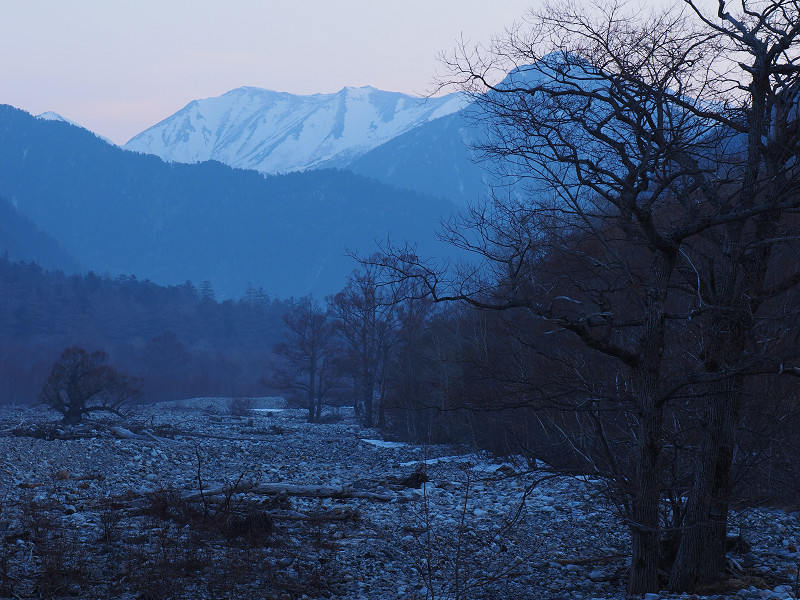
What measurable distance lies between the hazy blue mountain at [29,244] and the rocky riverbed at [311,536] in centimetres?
16468

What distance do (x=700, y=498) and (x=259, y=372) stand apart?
87.4m

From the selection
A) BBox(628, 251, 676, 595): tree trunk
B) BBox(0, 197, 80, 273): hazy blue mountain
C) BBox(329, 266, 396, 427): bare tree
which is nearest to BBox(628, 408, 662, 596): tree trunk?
BBox(628, 251, 676, 595): tree trunk

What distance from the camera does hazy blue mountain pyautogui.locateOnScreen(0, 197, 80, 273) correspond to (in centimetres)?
16800

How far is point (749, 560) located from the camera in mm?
9656

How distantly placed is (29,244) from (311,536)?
182948 mm

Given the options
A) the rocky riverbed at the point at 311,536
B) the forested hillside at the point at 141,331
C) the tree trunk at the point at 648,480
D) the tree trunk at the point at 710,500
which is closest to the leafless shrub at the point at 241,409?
the forested hillside at the point at 141,331

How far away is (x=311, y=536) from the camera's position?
11.5m

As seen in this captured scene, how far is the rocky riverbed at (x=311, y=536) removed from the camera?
8.56 meters

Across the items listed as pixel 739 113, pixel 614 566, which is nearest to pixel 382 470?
pixel 614 566

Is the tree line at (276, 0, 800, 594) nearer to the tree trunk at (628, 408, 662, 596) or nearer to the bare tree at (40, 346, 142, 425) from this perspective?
the tree trunk at (628, 408, 662, 596)

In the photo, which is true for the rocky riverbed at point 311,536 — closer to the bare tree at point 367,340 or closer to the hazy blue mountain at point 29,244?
the bare tree at point 367,340

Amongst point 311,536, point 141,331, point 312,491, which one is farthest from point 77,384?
point 141,331

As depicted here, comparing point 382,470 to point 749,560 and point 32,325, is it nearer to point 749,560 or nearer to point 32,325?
point 749,560

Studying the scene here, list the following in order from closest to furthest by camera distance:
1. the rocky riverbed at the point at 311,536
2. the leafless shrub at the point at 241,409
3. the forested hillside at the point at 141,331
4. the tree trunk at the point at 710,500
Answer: the tree trunk at the point at 710,500 → the rocky riverbed at the point at 311,536 → the leafless shrub at the point at 241,409 → the forested hillside at the point at 141,331
